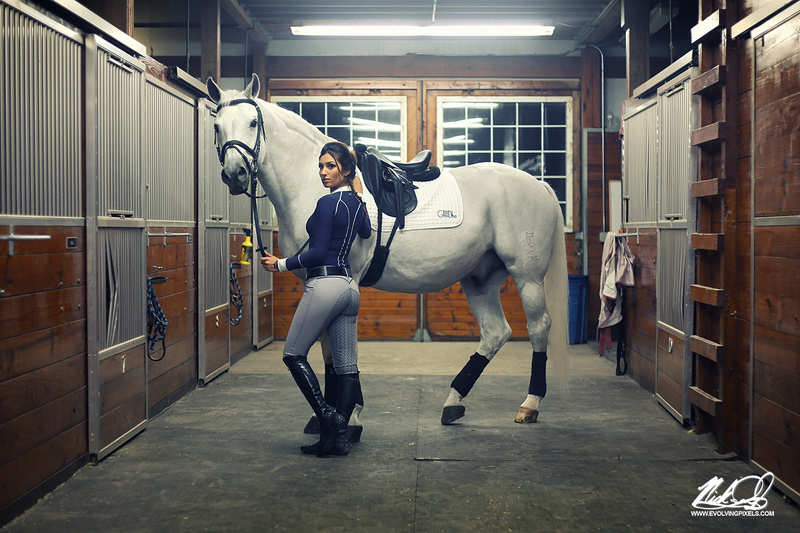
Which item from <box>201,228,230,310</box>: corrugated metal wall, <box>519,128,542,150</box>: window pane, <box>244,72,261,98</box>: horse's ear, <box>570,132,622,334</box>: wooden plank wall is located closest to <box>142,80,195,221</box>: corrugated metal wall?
<box>201,228,230,310</box>: corrugated metal wall

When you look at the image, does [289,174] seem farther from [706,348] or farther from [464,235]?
[706,348]

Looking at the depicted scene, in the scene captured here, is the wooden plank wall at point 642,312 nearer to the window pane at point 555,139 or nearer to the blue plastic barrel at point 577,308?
the blue plastic barrel at point 577,308

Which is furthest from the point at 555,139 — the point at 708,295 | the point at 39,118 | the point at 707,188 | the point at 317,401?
the point at 39,118

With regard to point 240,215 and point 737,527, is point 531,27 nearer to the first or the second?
point 240,215

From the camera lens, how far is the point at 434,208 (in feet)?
12.5

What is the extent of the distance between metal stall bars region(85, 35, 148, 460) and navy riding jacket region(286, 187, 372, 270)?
0.85 meters

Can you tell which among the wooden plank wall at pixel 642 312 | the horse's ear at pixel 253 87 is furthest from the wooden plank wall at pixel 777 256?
the horse's ear at pixel 253 87

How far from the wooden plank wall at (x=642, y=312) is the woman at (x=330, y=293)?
2.22 m

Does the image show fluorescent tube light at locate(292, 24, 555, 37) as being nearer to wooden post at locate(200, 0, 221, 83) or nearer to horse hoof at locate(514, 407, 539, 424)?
wooden post at locate(200, 0, 221, 83)

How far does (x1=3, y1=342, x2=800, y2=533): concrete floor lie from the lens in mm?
2471

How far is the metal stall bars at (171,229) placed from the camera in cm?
387

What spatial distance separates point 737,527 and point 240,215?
4340mm

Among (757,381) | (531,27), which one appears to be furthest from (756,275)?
(531,27)

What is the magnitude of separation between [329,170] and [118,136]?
1.06 metres
